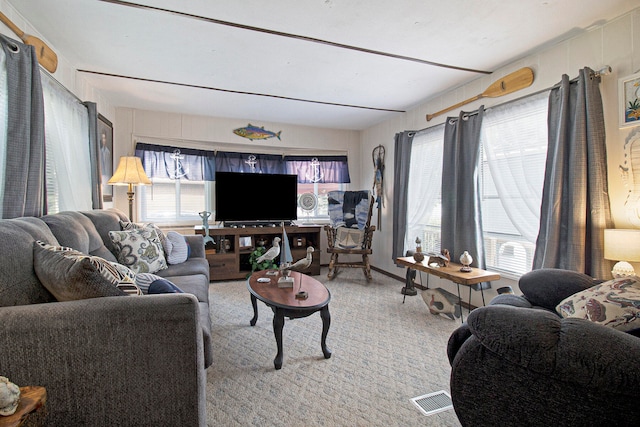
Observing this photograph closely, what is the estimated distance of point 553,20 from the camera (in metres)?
1.98

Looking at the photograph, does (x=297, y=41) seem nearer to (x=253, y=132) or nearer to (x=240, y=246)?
(x=253, y=132)

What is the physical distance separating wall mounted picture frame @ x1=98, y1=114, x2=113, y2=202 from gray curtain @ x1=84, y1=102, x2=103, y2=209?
33 cm

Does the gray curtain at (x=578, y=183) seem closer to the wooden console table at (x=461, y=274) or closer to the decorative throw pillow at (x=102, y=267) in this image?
the wooden console table at (x=461, y=274)

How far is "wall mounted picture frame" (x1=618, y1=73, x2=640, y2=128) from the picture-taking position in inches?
72.7

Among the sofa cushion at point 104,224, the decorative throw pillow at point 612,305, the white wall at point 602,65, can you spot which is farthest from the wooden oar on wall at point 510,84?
the sofa cushion at point 104,224

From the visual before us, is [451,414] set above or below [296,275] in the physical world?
below

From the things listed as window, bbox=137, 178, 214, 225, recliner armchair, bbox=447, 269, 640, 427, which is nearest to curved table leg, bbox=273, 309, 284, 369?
recliner armchair, bbox=447, 269, 640, 427

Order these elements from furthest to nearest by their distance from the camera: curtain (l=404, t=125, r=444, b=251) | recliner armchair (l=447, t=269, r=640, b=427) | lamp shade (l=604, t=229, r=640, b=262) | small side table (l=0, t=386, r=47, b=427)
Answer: curtain (l=404, t=125, r=444, b=251) < lamp shade (l=604, t=229, r=640, b=262) < recliner armchair (l=447, t=269, r=640, b=427) < small side table (l=0, t=386, r=47, b=427)

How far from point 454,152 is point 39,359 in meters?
3.35

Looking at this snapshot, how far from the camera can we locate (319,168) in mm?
5008

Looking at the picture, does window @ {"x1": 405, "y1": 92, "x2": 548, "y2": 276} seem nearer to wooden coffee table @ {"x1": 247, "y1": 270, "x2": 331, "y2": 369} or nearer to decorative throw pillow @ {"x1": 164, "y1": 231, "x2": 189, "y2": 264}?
wooden coffee table @ {"x1": 247, "y1": 270, "x2": 331, "y2": 369}

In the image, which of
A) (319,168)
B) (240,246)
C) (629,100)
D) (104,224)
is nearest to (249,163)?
(319,168)

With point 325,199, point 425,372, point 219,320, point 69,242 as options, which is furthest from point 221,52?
point 325,199

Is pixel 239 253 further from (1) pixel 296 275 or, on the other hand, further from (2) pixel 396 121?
(2) pixel 396 121
